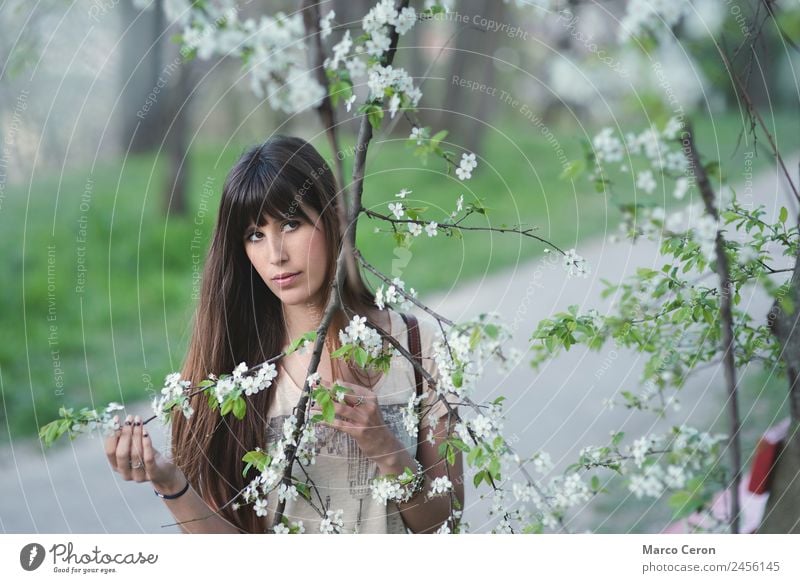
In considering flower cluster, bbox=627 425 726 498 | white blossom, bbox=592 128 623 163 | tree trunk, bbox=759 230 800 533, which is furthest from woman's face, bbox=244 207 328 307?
tree trunk, bbox=759 230 800 533

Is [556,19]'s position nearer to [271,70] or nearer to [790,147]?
[271,70]

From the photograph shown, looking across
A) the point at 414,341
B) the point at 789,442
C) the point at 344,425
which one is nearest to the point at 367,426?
the point at 344,425

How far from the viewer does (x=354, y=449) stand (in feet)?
3.33

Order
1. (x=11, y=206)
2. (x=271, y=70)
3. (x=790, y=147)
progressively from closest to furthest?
1. (x=271, y=70)
2. (x=790, y=147)
3. (x=11, y=206)

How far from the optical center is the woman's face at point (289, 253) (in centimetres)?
95

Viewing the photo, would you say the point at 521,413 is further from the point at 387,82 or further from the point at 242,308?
the point at 387,82

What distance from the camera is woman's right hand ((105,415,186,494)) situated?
0.91 m

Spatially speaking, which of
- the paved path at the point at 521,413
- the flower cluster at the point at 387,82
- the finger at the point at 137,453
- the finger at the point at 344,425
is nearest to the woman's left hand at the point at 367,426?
the finger at the point at 344,425

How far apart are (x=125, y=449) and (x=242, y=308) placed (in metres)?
0.21

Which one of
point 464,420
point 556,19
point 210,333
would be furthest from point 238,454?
point 556,19

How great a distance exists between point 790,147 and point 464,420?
3.90ft

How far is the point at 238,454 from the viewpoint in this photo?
102 cm

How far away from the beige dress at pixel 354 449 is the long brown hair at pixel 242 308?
0.9 inches

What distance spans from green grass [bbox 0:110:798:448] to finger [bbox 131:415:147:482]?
2.63 ft
